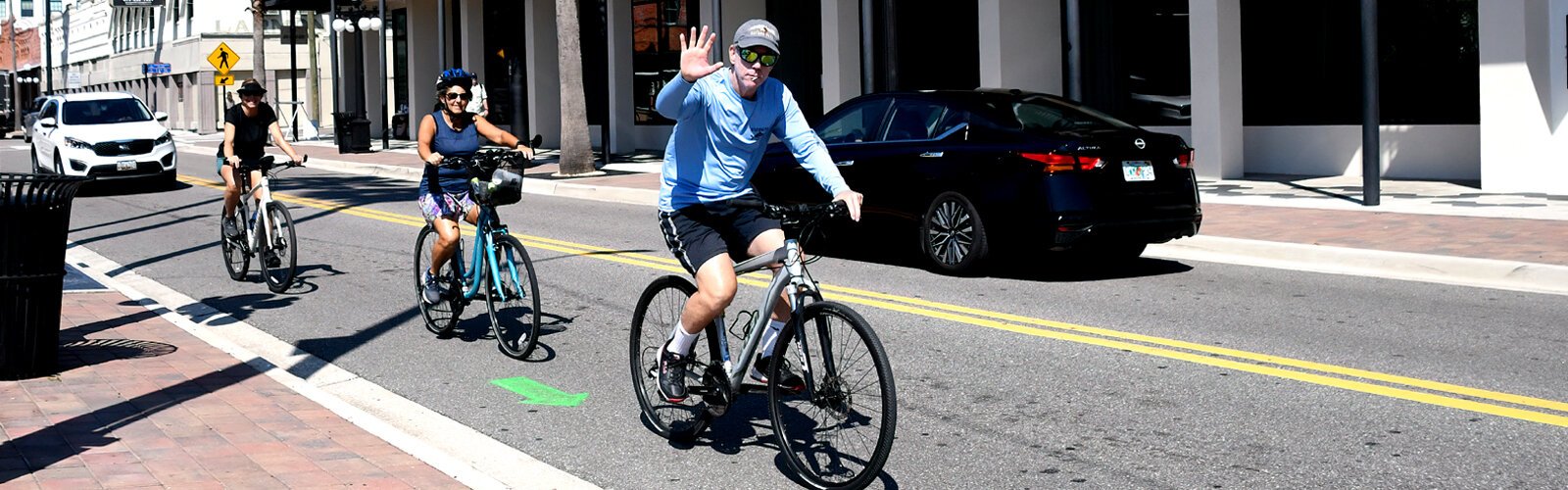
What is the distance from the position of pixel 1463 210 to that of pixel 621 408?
35.1 feet

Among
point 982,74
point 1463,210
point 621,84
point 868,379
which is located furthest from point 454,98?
point 621,84

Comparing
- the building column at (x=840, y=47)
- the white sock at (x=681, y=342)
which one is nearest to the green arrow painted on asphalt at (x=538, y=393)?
the white sock at (x=681, y=342)

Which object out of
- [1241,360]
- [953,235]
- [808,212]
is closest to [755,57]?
[808,212]

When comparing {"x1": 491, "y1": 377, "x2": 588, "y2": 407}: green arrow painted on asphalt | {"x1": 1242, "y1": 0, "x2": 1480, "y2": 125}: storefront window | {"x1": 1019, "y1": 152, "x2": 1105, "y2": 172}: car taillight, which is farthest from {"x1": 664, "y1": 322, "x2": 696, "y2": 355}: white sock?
{"x1": 1242, "y1": 0, "x2": 1480, "y2": 125}: storefront window

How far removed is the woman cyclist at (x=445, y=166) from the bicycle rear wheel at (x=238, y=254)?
3819 mm

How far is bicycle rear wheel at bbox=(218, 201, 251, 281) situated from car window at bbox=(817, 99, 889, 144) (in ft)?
15.3

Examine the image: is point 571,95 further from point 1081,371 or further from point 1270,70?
point 1081,371

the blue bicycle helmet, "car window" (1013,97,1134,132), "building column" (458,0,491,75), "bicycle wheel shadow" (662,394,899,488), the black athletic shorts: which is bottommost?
"bicycle wheel shadow" (662,394,899,488)

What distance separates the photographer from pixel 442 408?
7277 millimetres

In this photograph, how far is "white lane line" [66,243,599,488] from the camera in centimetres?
579

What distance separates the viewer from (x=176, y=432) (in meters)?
6.36

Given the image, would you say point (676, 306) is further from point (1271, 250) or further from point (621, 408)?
point (1271, 250)

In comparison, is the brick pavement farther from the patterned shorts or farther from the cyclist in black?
the cyclist in black

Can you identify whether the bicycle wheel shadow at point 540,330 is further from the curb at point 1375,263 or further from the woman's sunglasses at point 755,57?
the curb at point 1375,263
